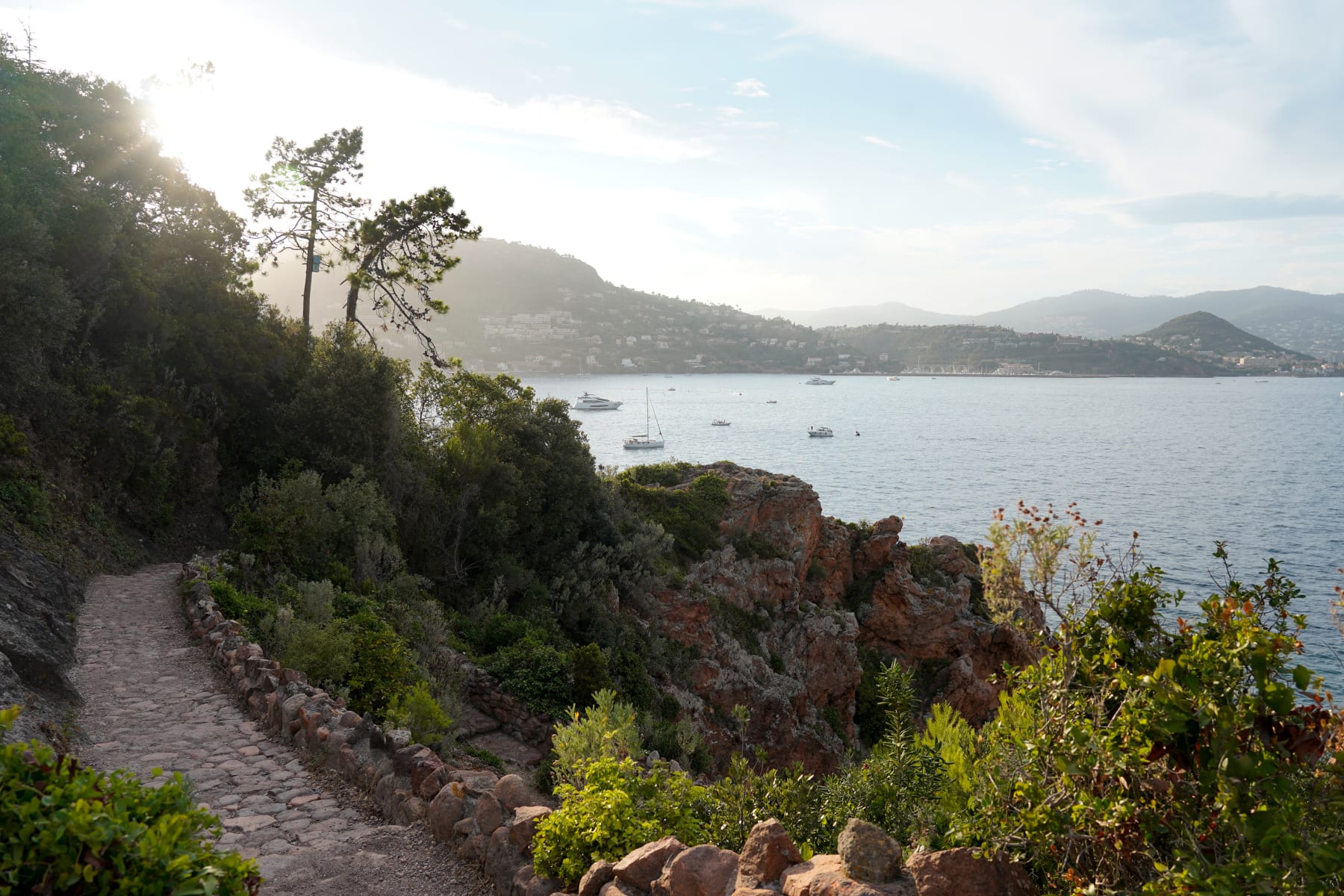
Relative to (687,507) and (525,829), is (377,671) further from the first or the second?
(687,507)

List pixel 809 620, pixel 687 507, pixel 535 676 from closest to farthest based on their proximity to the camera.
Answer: pixel 535 676 → pixel 809 620 → pixel 687 507

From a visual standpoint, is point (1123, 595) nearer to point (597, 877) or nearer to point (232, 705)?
point (597, 877)

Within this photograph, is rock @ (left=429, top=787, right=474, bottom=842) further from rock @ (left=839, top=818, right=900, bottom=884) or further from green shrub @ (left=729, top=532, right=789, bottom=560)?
green shrub @ (left=729, top=532, right=789, bottom=560)

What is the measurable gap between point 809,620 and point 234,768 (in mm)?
24282

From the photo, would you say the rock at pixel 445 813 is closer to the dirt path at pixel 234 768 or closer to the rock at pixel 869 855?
the dirt path at pixel 234 768

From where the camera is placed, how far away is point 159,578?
52.6 feet

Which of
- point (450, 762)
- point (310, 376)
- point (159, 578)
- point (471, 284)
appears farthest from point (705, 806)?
point (471, 284)

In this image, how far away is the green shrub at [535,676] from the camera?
13.6 metres

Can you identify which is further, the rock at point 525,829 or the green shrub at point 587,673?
the green shrub at point 587,673

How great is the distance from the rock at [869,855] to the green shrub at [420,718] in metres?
6.09

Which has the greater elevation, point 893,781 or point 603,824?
point 893,781

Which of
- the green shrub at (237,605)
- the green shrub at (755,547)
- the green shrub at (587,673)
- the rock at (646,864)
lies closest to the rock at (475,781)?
the rock at (646,864)

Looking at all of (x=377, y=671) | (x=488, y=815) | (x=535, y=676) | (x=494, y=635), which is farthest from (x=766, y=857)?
(x=494, y=635)

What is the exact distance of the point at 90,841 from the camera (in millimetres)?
3287
